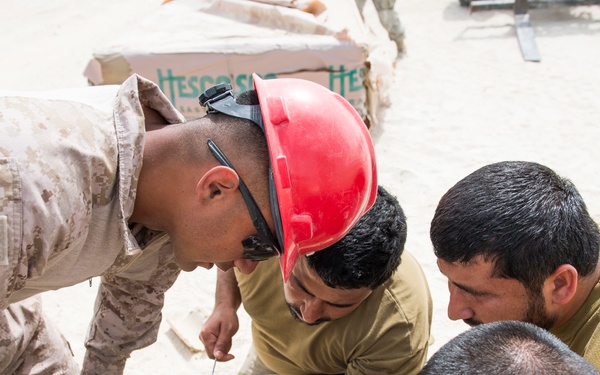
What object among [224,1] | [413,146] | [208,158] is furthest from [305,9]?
[208,158]

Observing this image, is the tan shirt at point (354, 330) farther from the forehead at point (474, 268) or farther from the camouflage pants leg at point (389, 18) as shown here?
the camouflage pants leg at point (389, 18)

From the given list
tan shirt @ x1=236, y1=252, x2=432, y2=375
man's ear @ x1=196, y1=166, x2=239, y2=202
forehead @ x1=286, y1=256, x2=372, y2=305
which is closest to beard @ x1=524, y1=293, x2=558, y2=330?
tan shirt @ x1=236, y1=252, x2=432, y2=375

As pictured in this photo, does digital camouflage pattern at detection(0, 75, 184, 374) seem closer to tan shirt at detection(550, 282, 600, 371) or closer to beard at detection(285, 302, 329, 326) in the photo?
beard at detection(285, 302, 329, 326)

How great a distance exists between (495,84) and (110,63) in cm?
385

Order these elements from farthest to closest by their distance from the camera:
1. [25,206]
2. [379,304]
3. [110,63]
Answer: [110,63], [379,304], [25,206]

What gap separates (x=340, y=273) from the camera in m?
2.00

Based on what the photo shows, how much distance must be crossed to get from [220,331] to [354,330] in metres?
0.59

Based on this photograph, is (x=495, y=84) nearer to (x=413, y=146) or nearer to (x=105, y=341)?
(x=413, y=146)

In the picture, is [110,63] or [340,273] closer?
[340,273]

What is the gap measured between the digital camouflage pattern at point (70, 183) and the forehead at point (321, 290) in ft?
1.62

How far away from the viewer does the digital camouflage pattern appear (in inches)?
54.4

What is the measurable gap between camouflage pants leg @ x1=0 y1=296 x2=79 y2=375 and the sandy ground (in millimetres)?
937

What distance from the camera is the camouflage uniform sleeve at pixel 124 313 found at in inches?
85.4

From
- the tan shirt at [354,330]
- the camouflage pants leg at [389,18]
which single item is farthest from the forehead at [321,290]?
the camouflage pants leg at [389,18]
